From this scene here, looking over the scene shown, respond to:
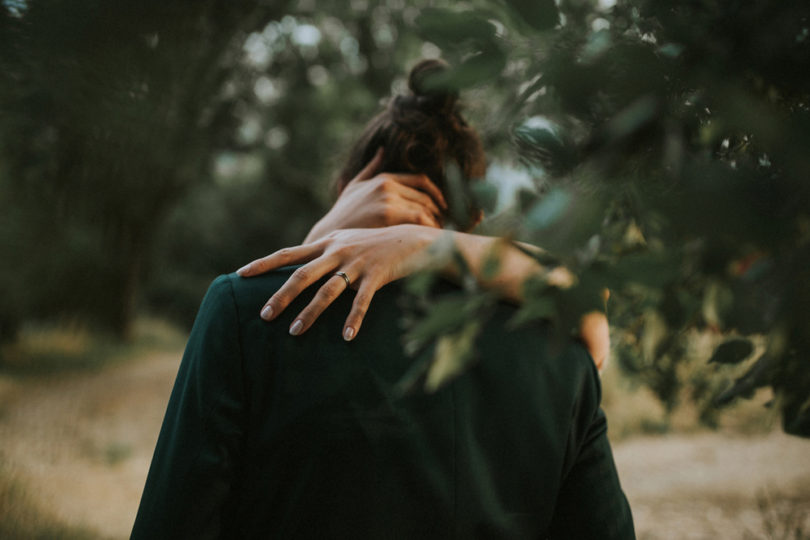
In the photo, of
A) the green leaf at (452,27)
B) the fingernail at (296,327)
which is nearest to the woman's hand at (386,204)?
the fingernail at (296,327)

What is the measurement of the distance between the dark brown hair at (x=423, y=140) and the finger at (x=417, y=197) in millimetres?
59

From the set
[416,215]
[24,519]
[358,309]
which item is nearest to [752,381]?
[358,309]

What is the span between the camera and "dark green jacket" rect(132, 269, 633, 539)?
1.08 m

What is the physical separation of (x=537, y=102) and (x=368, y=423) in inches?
29.5

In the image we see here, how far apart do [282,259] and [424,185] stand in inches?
20.2

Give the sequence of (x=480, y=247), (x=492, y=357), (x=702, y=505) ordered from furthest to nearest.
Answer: (x=702, y=505), (x=492, y=357), (x=480, y=247)

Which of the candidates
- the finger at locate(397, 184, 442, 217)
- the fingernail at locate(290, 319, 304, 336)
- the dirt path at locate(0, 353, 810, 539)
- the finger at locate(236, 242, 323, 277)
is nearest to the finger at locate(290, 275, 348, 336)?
the fingernail at locate(290, 319, 304, 336)

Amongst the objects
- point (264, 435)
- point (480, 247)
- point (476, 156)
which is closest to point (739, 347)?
point (480, 247)

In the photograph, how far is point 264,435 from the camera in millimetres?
1085

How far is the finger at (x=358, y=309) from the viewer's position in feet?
3.54

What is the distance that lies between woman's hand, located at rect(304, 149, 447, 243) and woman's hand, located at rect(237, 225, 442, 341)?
0.59 ft

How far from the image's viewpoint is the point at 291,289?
3.56 ft

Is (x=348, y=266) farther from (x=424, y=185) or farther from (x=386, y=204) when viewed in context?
(x=424, y=185)

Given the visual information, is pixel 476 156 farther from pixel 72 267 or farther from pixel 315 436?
pixel 72 267
